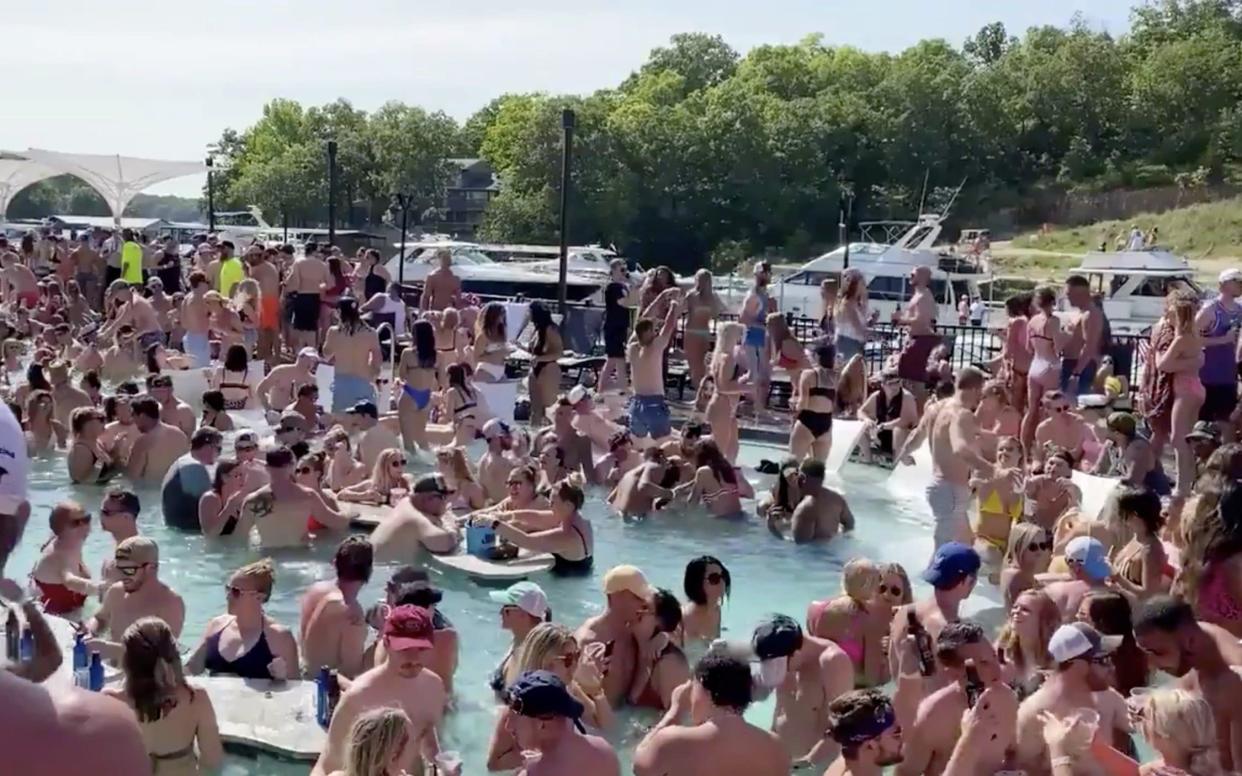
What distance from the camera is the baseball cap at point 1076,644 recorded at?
4707 millimetres

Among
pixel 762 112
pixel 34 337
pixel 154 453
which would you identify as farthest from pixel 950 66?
pixel 154 453

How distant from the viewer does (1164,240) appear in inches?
2251

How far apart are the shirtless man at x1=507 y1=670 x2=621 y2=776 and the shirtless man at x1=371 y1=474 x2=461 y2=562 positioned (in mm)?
4722

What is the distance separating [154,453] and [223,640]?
500cm

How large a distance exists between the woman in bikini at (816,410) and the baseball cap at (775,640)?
6162 mm

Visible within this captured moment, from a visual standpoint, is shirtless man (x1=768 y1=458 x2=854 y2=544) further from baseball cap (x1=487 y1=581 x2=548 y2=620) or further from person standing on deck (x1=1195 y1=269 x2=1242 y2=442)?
baseball cap (x1=487 y1=581 x2=548 y2=620)

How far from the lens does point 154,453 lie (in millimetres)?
11133

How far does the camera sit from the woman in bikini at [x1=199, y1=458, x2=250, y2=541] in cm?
948

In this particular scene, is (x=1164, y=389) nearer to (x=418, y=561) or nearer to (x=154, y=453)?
(x=418, y=561)

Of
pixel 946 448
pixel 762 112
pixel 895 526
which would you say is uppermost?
pixel 762 112

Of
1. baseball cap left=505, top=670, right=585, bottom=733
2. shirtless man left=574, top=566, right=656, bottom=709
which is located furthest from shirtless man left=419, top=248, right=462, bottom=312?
baseball cap left=505, top=670, right=585, bottom=733

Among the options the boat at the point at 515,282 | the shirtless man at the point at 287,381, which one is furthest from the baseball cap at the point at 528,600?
the boat at the point at 515,282

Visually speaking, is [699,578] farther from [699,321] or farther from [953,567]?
[699,321]

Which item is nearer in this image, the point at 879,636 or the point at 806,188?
the point at 879,636
